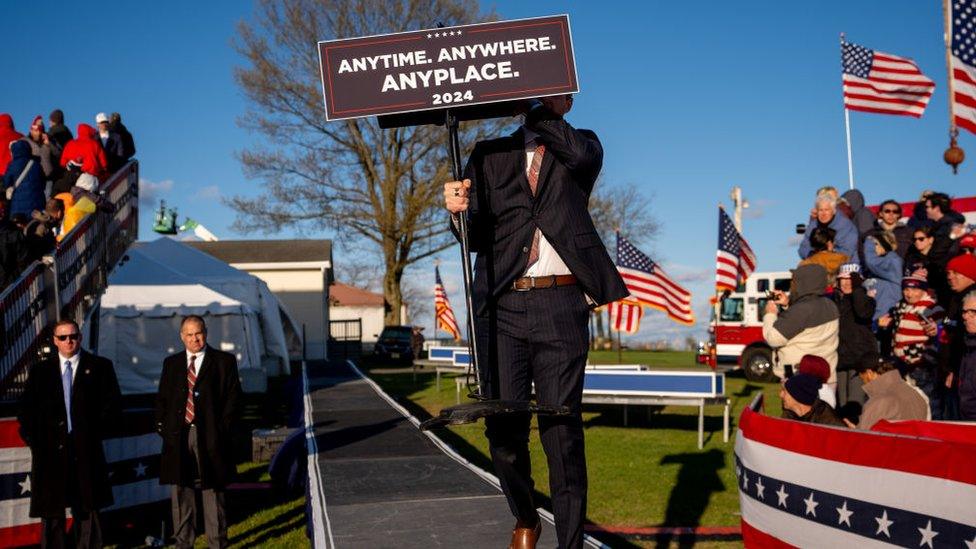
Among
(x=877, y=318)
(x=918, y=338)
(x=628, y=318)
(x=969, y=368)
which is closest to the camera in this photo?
(x=969, y=368)

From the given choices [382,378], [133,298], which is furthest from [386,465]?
[382,378]

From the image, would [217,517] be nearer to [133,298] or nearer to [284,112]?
[133,298]

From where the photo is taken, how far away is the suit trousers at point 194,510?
6852mm

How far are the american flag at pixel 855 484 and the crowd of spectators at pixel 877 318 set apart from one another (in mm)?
992

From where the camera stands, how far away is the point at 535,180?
381 cm

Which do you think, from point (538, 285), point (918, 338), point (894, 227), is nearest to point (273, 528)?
point (538, 285)

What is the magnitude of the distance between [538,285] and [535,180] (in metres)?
0.44

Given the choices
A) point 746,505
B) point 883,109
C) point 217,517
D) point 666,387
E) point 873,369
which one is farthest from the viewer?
point 883,109

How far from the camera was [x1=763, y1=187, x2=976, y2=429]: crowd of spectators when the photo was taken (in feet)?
22.5

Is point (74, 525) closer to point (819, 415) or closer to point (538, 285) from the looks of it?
point (538, 285)

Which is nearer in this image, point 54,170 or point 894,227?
point 894,227

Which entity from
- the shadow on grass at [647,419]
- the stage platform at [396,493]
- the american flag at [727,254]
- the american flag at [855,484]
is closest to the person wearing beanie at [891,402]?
the american flag at [855,484]

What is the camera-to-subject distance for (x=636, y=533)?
24.2 feet

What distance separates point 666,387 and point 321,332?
1322 inches
